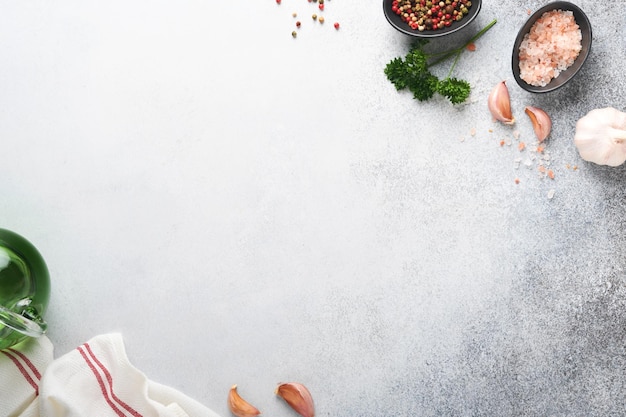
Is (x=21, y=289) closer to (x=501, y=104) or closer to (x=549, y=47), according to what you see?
(x=501, y=104)

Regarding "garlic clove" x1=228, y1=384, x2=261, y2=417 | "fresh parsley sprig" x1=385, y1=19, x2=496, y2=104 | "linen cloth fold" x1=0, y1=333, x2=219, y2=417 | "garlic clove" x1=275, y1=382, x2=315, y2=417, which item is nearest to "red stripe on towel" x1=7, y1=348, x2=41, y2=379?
"linen cloth fold" x1=0, y1=333, x2=219, y2=417

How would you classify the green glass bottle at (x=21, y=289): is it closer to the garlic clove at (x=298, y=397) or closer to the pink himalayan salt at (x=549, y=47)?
the garlic clove at (x=298, y=397)

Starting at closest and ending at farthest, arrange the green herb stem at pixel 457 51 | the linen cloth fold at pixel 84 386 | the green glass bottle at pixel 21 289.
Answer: the green glass bottle at pixel 21 289 < the linen cloth fold at pixel 84 386 < the green herb stem at pixel 457 51

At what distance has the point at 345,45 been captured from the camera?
1.68 metres

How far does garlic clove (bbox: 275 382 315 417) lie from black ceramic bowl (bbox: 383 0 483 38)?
953 mm

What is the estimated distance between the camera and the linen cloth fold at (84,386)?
1.56 metres

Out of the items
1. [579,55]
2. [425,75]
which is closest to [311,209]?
[425,75]

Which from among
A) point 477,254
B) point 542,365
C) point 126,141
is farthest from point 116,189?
point 542,365

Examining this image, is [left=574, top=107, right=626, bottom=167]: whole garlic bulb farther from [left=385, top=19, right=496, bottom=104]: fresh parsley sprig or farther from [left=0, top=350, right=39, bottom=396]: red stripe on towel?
[left=0, top=350, right=39, bottom=396]: red stripe on towel

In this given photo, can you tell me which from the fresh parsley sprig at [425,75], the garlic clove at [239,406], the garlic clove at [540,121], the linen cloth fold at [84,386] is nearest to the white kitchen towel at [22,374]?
the linen cloth fold at [84,386]

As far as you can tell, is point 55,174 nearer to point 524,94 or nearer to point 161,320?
point 161,320

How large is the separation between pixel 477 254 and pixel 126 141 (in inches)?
38.7

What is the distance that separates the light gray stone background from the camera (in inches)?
65.1

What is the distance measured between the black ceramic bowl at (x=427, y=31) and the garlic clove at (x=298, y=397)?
953mm
